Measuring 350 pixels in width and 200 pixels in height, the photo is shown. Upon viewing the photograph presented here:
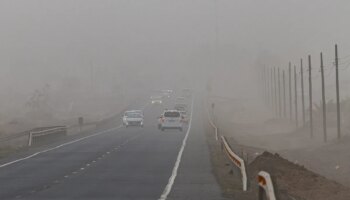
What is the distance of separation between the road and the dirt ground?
2617mm

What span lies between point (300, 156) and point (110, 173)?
89.7ft

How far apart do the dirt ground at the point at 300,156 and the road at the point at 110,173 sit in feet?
8.59

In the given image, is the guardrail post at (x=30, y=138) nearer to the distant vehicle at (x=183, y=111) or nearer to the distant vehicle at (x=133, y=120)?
the distant vehicle at (x=183, y=111)

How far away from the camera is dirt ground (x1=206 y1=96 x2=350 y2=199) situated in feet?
88.4

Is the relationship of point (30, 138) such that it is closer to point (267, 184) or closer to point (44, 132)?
point (44, 132)

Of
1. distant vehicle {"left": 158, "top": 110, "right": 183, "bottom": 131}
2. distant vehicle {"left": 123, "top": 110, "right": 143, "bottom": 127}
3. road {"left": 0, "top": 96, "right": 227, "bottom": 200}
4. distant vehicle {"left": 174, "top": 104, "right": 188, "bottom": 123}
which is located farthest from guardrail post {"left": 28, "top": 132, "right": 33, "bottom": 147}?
distant vehicle {"left": 123, "top": 110, "right": 143, "bottom": 127}

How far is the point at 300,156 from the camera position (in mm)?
56656

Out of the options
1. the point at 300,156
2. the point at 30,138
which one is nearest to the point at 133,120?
the point at 300,156

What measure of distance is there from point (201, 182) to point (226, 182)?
34.0 inches

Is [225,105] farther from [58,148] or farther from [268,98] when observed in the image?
[58,148]

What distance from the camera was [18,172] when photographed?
3288cm

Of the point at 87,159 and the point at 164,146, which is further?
the point at 164,146

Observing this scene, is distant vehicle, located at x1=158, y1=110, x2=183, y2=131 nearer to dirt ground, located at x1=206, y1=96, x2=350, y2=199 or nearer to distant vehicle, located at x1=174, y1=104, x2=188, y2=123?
dirt ground, located at x1=206, y1=96, x2=350, y2=199

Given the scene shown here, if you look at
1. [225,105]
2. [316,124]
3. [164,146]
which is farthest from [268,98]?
[164,146]
